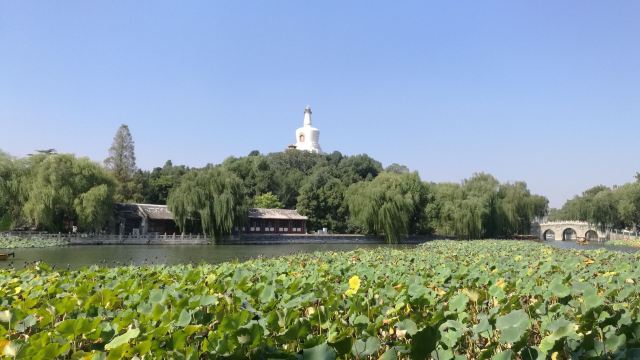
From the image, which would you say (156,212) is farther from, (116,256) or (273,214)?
(116,256)

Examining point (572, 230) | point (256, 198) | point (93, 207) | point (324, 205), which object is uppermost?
point (256, 198)

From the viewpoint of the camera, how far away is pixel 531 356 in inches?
86.8

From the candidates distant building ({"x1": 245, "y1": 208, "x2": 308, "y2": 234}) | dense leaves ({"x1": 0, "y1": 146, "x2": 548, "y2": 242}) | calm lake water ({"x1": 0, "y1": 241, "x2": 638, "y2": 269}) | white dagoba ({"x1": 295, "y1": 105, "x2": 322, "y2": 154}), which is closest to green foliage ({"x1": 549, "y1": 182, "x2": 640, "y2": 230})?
dense leaves ({"x1": 0, "y1": 146, "x2": 548, "y2": 242})

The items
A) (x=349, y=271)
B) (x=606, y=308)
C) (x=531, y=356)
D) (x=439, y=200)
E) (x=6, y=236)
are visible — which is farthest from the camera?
(x=439, y=200)

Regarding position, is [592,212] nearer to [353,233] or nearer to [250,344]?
[353,233]

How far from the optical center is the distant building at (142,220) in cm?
3519

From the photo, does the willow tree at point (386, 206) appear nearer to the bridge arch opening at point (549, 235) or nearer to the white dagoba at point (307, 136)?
the bridge arch opening at point (549, 235)

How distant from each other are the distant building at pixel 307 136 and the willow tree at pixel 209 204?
149ft

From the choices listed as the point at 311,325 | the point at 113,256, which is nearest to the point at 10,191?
the point at 113,256

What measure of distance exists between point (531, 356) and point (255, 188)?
162ft

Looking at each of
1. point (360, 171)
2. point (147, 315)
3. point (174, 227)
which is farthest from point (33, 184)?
point (360, 171)

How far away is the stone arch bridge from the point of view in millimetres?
50047

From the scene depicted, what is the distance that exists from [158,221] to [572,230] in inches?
1690

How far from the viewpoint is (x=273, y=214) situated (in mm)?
42344
